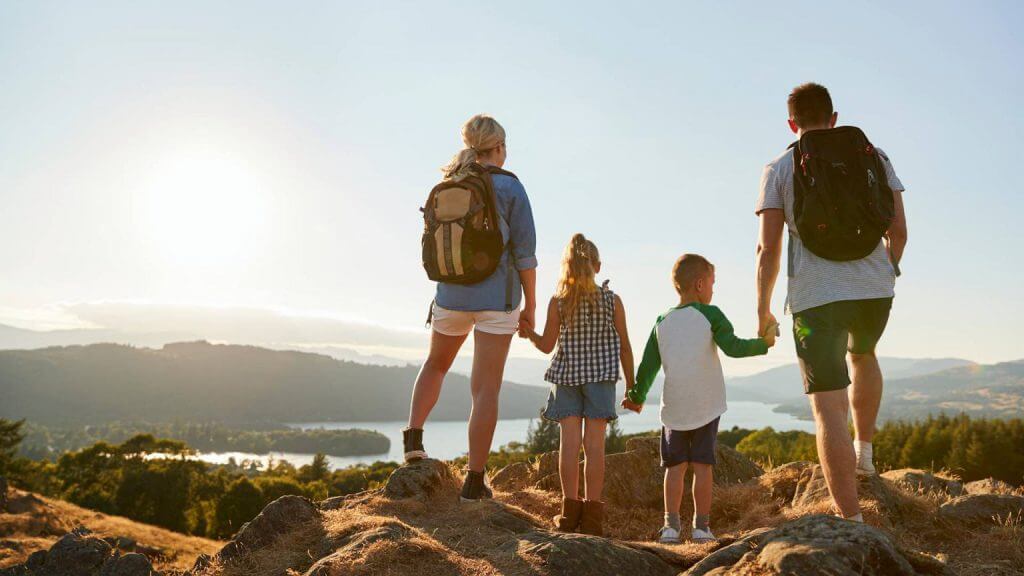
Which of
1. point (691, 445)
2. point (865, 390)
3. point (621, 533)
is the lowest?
point (621, 533)

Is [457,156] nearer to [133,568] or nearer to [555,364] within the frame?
[555,364]

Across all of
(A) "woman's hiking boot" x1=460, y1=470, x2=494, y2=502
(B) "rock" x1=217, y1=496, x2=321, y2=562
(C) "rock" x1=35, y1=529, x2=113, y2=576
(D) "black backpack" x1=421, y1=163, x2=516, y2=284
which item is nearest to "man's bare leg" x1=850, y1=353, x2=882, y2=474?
(D) "black backpack" x1=421, y1=163, x2=516, y2=284

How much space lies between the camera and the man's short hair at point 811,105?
4656 mm

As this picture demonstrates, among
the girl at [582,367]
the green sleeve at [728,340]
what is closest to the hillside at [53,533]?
the girl at [582,367]

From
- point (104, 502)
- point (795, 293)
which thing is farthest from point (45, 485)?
point (795, 293)

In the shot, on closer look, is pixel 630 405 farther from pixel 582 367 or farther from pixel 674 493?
pixel 674 493

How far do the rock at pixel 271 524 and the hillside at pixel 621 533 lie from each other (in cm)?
1

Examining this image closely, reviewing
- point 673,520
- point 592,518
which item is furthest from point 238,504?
point 673,520

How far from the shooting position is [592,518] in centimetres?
540

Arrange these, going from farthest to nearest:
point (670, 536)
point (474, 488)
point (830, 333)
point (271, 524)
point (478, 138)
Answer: point (478, 138) < point (474, 488) < point (271, 524) < point (670, 536) < point (830, 333)

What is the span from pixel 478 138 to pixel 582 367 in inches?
84.3

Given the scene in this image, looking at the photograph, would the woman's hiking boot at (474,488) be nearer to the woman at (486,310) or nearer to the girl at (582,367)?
the woman at (486,310)

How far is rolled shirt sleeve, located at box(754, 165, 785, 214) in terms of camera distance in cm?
467

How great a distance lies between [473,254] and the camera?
17.8 ft
